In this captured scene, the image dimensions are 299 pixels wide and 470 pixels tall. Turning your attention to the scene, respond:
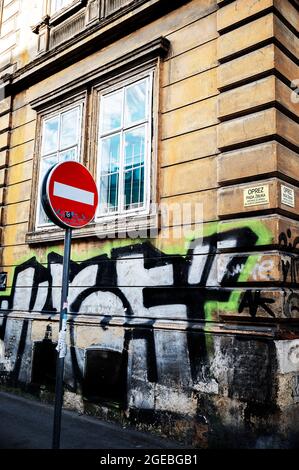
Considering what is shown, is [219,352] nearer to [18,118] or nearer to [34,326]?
[34,326]

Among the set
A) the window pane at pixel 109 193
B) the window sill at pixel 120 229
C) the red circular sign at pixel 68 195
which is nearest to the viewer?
the red circular sign at pixel 68 195

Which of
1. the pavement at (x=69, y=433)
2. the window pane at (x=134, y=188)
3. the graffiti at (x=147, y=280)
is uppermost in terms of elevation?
the window pane at (x=134, y=188)

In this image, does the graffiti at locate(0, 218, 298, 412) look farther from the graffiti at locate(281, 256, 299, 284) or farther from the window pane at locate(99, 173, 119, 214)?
the window pane at locate(99, 173, 119, 214)

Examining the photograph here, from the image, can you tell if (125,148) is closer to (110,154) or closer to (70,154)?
(110,154)

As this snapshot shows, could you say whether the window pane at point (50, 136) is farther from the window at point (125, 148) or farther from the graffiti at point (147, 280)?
the graffiti at point (147, 280)

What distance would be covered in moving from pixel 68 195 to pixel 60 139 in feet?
13.0

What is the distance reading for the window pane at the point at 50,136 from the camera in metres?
7.86

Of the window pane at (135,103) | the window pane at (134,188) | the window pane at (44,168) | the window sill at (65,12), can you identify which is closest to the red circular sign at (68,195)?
the window pane at (134,188)

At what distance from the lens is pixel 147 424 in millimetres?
5352

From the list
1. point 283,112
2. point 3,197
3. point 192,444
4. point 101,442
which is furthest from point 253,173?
point 3,197

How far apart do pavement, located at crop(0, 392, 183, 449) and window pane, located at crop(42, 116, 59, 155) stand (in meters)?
4.31

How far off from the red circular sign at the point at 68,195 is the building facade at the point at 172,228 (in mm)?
1644

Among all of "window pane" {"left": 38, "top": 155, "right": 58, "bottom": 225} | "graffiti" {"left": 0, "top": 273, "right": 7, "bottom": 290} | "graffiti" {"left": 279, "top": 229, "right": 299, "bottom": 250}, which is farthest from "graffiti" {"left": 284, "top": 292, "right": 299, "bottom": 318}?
"graffiti" {"left": 0, "top": 273, "right": 7, "bottom": 290}

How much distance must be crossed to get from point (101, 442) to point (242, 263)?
8.28 feet
